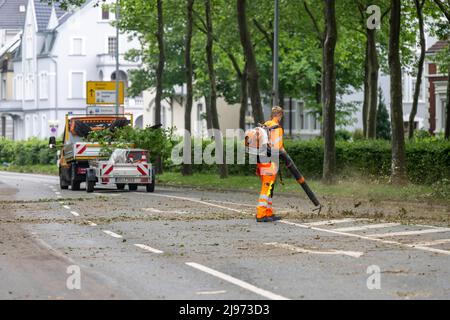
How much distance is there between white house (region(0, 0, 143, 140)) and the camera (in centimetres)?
9975

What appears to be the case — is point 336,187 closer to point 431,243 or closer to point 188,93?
point 188,93

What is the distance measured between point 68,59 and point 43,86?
146 inches

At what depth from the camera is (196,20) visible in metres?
49.2

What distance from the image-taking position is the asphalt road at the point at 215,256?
11.7m

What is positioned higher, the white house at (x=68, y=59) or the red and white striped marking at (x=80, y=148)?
the white house at (x=68, y=59)

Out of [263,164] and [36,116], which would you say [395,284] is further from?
[36,116]

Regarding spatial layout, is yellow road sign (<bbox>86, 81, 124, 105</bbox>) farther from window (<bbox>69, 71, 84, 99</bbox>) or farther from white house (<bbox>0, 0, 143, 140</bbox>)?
window (<bbox>69, 71, 84, 99</bbox>)

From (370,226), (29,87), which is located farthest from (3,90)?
(370,226)

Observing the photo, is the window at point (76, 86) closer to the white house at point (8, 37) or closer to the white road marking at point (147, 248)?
the white house at point (8, 37)

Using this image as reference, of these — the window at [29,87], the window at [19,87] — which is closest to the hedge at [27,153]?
the window at [29,87]

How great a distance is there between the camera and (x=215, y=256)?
1487 centimetres

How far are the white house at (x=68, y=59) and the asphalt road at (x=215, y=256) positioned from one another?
252 feet

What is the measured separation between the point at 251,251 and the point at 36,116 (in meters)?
90.2
